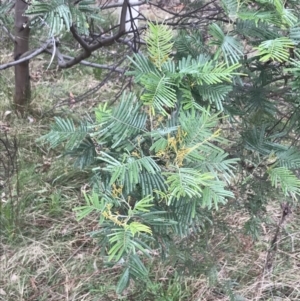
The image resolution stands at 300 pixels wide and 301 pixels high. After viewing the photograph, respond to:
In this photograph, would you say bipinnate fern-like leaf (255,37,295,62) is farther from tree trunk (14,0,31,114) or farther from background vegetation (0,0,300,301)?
tree trunk (14,0,31,114)

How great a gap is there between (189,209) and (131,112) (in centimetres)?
19

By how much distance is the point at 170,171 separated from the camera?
0.68m

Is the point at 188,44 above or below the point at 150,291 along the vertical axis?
above

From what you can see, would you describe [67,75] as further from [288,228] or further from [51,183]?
[288,228]

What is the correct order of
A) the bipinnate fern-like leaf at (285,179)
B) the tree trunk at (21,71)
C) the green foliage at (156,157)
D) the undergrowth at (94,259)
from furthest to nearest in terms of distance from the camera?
the tree trunk at (21,71), the undergrowth at (94,259), the bipinnate fern-like leaf at (285,179), the green foliage at (156,157)

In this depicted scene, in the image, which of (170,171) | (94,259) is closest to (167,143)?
(170,171)

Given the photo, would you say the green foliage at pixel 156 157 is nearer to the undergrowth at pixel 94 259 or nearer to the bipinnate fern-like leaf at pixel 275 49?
the bipinnate fern-like leaf at pixel 275 49

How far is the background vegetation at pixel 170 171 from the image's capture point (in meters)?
0.70

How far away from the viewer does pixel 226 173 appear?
761 mm

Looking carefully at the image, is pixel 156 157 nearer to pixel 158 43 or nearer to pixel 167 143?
pixel 167 143

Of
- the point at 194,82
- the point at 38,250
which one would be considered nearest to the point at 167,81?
the point at 194,82

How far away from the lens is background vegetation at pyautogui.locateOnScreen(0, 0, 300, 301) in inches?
27.5

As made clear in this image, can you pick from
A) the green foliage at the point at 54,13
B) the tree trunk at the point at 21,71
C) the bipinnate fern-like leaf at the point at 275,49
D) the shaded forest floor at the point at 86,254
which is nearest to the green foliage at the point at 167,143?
the bipinnate fern-like leaf at the point at 275,49

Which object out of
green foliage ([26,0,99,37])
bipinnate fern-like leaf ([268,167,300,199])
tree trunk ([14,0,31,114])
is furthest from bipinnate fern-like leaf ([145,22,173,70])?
tree trunk ([14,0,31,114])
